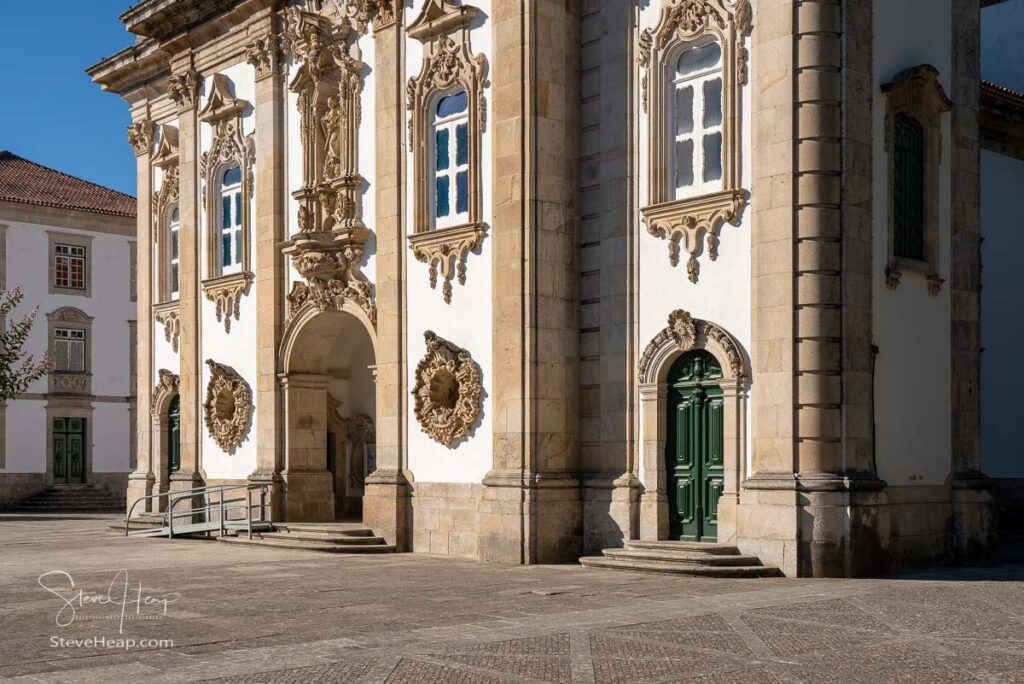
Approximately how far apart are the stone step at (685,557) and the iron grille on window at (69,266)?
31878mm

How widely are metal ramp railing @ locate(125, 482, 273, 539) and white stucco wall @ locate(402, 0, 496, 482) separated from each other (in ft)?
12.3

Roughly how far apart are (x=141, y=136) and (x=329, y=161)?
27.6 feet

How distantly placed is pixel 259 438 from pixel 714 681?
16.6 metres

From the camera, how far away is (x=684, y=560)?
1680cm

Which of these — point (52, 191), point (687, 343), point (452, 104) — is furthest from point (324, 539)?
point (52, 191)

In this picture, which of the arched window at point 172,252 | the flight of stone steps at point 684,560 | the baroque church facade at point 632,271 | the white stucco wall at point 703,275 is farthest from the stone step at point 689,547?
the arched window at point 172,252

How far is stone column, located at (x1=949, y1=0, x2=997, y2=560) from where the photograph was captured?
18.7m

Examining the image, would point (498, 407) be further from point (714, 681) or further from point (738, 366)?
point (714, 681)

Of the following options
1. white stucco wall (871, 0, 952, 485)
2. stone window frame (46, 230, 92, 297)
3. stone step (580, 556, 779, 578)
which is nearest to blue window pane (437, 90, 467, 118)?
white stucco wall (871, 0, 952, 485)

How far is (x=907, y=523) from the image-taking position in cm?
1761

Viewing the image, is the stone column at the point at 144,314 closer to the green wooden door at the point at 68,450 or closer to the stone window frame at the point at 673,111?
the stone window frame at the point at 673,111

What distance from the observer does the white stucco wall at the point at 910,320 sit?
56.9 ft

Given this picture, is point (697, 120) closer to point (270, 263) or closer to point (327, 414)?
point (270, 263)

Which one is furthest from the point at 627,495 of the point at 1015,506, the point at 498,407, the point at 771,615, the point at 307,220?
the point at 1015,506
